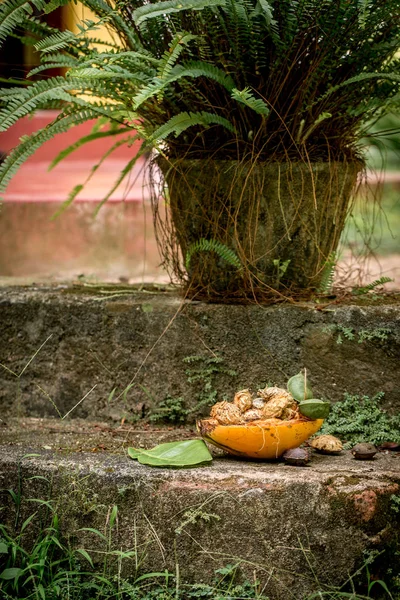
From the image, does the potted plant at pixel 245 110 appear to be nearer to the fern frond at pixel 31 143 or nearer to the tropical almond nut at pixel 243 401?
the fern frond at pixel 31 143

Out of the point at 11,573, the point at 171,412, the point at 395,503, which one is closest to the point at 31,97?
the point at 171,412

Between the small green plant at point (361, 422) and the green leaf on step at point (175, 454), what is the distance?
0.43m

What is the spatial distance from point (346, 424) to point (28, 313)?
106 cm

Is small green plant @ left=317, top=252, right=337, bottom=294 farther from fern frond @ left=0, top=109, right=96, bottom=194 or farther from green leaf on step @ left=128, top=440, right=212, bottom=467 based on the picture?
fern frond @ left=0, top=109, right=96, bottom=194

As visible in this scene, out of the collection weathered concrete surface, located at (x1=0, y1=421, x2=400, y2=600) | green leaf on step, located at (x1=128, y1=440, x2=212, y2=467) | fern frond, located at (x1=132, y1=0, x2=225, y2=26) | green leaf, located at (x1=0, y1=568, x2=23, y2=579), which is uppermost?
fern frond, located at (x1=132, y1=0, x2=225, y2=26)

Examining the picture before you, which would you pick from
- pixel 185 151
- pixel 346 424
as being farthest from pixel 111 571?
pixel 185 151

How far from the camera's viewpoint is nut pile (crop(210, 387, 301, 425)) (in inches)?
74.4

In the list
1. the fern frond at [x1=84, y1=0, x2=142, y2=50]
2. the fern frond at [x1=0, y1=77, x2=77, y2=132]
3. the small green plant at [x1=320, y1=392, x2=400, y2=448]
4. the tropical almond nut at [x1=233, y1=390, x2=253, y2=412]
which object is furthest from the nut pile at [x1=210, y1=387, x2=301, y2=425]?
the fern frond at [x1=84, y1=0, x2=142, y2=50]

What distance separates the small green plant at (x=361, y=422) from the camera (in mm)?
2076

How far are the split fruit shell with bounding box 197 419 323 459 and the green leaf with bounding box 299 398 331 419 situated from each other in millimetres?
20

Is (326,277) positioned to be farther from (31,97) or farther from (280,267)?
(31,97)

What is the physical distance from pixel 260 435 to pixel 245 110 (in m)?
0.95

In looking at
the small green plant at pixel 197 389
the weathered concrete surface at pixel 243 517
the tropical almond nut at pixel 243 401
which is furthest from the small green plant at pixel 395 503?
the small green plant at pixel 197 389

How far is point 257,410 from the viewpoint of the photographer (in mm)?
1927
